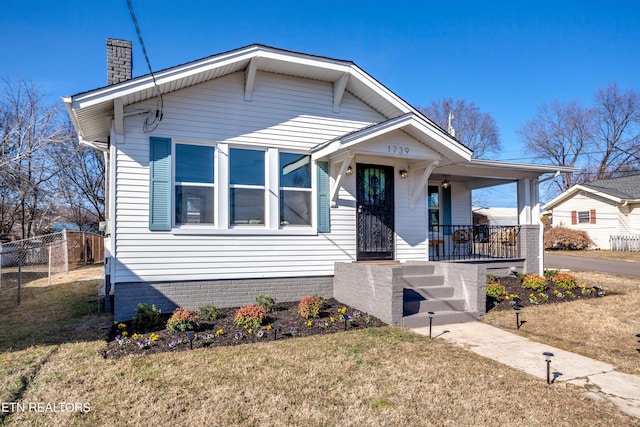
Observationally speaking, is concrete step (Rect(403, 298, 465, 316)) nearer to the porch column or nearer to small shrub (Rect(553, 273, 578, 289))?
small shrub (Rect(553, 273, 578, 289))

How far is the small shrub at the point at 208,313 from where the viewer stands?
651 cm

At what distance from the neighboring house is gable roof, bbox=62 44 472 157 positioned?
20.2 meters

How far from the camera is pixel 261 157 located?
302 inches

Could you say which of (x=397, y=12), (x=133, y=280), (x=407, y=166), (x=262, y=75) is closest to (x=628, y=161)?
(x=397, y=12)

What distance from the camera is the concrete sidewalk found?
384 cm

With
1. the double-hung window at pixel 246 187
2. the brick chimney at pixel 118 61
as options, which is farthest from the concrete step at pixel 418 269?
the brick chimney at pixel 118 61

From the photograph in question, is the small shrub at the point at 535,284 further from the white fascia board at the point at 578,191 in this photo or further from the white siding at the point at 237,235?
the white fascia board at the point at 578,191

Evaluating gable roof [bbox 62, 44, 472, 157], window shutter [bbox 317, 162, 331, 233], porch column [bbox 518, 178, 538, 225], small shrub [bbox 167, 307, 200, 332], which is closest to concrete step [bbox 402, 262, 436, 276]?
window shutter [bbox 317, 162, 331, 233]

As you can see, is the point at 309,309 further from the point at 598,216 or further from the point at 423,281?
the point at 598,216

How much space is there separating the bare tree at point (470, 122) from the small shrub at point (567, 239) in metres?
11.1

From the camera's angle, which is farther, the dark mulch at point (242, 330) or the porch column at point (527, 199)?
the porch column at point (527, 199)

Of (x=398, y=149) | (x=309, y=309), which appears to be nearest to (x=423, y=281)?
(x=309, y=309)

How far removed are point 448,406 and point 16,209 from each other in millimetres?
22770

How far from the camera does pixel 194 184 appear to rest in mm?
A: 7152
